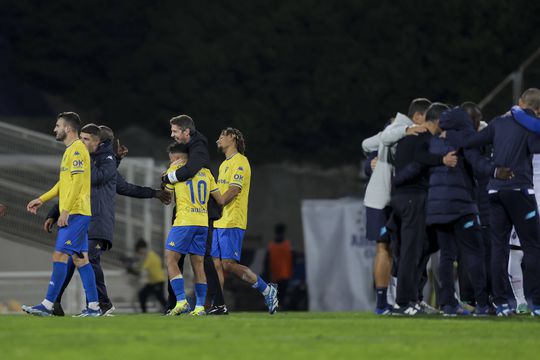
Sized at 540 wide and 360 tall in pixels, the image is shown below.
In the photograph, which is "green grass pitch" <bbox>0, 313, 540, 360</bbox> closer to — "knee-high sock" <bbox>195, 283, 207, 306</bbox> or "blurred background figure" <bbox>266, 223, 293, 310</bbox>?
"knee-high sock" <bbox>195, 283, 207, 306</bbox>

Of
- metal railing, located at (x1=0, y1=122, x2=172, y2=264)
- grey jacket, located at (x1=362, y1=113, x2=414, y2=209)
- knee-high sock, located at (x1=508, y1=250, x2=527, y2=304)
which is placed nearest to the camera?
grey jacket, located at (x1=362, y1=113, x2=414, y2=209)

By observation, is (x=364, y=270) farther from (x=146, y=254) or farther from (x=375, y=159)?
(x=375, y=159)

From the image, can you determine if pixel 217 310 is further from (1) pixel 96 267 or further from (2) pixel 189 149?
(2) pixel 189 149

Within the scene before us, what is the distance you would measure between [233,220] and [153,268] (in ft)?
32.2

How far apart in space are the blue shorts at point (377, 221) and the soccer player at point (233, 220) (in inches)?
45.2

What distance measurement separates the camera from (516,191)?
51.5 feet

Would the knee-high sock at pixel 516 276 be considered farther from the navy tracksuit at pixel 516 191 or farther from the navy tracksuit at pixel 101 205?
the navy tracksuit at pixel 101 205

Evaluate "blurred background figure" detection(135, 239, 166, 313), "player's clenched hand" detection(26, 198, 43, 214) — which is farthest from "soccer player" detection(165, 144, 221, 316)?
"blurred background figure" detection(135, 239, 166, 313)

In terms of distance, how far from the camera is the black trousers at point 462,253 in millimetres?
15961

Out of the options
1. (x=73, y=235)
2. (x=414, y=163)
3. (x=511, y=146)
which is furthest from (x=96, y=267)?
(x=511, y=146)

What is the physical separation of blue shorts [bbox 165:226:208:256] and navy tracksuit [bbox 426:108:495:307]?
2.24 meters

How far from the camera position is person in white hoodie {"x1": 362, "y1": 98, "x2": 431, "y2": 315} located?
55.0ft

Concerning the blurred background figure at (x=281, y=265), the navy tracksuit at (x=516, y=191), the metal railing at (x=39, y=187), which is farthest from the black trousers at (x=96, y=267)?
the blurred background figure at (x=281, y=265)

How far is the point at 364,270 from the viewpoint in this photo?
28469 millimetres
